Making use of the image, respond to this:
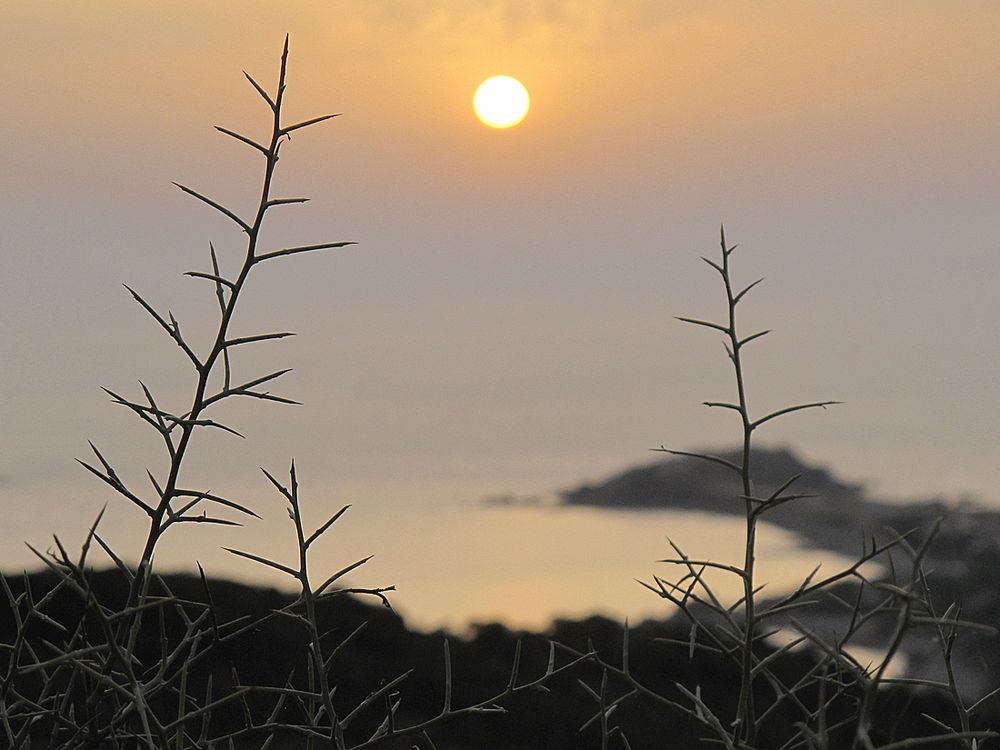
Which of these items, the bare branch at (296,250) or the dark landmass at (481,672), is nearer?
the bare branch at (296,250)

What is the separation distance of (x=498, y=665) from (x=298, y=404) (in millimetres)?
13455

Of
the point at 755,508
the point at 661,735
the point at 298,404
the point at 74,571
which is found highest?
the point at 298,404

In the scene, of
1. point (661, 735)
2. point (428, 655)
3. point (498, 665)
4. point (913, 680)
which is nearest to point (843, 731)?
point (661, 735)

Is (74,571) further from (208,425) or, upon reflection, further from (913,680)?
(913,680)

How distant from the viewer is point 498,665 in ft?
48.9

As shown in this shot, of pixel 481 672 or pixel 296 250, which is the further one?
pixel 481 672

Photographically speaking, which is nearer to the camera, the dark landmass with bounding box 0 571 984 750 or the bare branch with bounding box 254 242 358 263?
the bare branch with bounding box 254 242 358 263

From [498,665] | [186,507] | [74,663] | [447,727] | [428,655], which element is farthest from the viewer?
[428,655]

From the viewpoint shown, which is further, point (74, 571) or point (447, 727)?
point (447, 727)

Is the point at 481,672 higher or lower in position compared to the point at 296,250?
lower

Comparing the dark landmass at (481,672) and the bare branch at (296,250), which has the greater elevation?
the bare branch at (296,250)

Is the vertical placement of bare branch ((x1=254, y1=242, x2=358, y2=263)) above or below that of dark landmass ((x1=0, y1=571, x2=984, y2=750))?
above

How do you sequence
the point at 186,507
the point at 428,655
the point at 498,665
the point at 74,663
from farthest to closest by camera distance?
the point at 428,655 → the point at 498,665 → the point at 186,507 → the point at 74,663

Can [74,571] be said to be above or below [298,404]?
below
